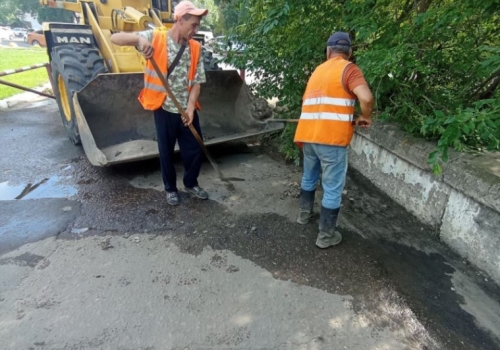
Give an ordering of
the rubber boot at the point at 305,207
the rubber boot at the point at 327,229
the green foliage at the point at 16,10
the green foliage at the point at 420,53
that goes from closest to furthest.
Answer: the green foliage at the point at 420,53
the rubber boot at the point at 327,229
the rubber boot at the point at 305,207
the green foliage at the point at 16,10

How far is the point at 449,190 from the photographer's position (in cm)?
280

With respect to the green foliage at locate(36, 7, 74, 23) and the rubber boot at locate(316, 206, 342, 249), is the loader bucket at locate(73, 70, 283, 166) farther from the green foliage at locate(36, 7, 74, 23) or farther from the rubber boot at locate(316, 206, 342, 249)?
the green foliage at locate(36, 7, 74, 23)

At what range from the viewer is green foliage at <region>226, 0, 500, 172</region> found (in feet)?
7.76

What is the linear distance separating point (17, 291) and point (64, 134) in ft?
12.7

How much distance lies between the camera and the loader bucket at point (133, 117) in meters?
3.85

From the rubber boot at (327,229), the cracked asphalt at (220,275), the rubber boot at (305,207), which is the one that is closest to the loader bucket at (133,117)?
the cracked asphalt at (220,275)

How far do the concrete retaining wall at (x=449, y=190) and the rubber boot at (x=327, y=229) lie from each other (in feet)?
3.09

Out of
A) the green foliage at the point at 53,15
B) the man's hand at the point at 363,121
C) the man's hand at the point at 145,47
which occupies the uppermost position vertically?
the green foliage at the point at 53,15

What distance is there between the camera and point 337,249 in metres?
2.80

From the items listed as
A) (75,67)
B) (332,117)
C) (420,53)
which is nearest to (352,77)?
(332,117)

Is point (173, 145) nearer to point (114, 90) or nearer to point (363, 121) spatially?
point (114, 90)

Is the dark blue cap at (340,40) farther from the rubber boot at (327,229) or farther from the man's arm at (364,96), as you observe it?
the rubber boot at (327,229)

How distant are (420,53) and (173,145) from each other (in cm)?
252

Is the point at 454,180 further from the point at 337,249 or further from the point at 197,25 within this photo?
the point at 197,25
